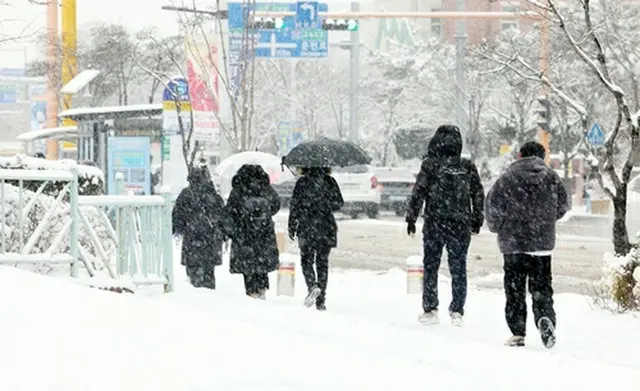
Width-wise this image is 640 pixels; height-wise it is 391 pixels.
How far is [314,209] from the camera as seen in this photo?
10961 millimetres

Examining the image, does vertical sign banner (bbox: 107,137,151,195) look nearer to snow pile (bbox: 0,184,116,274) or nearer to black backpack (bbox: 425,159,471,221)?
snow pile (bbox: 0,184,116,274)

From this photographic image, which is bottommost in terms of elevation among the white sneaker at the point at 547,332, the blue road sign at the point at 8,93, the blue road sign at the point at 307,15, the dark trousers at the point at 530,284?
the white sneaker at the point at 547,332

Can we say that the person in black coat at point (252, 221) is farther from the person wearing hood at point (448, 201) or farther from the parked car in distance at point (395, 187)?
the parked car in distance at point (395, 187)

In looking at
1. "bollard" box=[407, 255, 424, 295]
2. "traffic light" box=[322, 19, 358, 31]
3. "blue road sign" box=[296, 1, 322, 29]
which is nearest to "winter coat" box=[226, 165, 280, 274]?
"bollard" box=[407, 255, 424, 295]

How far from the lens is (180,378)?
590cm

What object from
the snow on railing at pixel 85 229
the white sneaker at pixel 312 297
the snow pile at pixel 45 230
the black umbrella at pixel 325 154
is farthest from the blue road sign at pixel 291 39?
the white sneaker at pixel 312 297

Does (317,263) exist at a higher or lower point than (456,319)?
higher

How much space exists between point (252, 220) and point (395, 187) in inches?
871

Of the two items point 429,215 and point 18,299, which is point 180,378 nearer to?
point 18,299

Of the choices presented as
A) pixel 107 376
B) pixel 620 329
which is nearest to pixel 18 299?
pixel 107 376

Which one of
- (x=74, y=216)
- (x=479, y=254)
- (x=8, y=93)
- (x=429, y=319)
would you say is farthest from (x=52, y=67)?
(x=8, y=93)

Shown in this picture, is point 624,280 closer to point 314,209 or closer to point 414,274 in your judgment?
point 314,209

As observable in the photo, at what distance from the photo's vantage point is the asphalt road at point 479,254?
54.3ft

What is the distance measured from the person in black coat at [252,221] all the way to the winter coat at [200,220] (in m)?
1.54
